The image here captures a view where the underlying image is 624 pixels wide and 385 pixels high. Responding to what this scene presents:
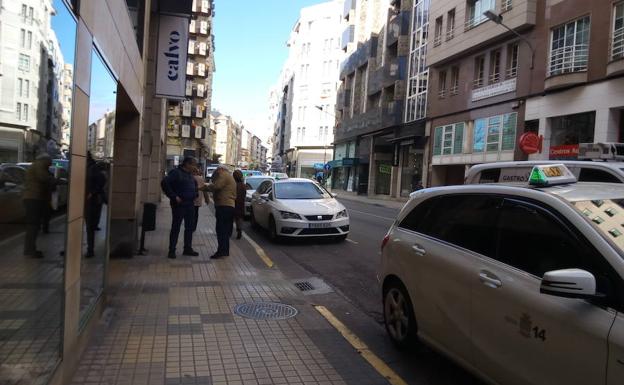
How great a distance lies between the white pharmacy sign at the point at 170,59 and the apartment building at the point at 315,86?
65.7m

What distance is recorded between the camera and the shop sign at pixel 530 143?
2367cm

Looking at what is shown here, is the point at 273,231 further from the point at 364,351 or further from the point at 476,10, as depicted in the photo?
the point at 476,10

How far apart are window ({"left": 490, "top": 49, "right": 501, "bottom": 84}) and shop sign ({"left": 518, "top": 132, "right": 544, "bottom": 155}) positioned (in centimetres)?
568

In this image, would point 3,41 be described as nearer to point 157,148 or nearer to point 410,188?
point 157,148

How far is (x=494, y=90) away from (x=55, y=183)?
92.5 feet

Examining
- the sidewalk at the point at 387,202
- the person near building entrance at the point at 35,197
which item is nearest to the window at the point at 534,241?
the person near building entrance at the point at 35,197

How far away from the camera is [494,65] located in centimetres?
2888

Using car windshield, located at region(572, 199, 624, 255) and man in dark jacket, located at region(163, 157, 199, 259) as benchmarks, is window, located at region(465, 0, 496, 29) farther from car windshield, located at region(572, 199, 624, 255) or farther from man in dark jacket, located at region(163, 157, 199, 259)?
car windshield, located at region(572, 199, 624, 255)

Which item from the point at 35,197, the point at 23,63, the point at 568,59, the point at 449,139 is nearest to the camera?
the point at 23,63

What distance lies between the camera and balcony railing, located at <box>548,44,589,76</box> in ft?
71.7

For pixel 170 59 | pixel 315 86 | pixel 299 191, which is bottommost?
pixel 299 191

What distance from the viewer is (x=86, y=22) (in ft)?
12.5

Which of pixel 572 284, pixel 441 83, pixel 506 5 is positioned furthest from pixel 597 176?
pixel 441 83

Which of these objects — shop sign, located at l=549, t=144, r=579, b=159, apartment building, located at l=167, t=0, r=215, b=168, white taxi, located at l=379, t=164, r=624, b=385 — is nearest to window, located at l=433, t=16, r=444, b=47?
shop sign, located at l=549, t=144, r=579, b=159
